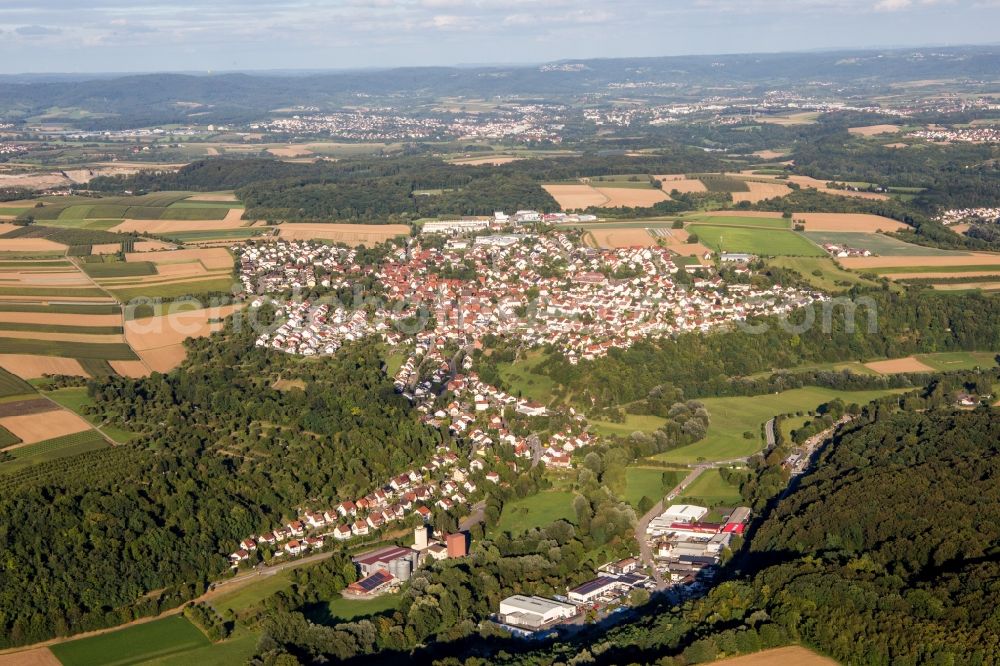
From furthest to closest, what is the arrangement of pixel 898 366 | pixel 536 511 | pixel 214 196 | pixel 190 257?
pixel 214 196 → pixel 190 257 → pixel 898 366 → pixel 536 511

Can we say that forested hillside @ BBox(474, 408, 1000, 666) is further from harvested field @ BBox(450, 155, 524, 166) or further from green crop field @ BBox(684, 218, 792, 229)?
harvested field @ BBox(450, 155, 524, 166)

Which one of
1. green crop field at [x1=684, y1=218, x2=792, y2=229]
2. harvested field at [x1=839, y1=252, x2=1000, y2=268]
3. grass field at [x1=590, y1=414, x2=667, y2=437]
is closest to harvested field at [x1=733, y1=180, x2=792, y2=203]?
green crop field at [x1=684, y1=218, x2=792, y2=229]

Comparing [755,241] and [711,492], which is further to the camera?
[755,241]

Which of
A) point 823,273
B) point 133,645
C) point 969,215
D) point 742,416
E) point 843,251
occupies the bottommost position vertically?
point 133,645

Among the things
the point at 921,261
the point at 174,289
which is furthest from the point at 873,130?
the point at 174,289

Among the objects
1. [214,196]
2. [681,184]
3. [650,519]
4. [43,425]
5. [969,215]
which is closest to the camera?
[650,519]

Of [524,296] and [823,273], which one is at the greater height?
[823,273]

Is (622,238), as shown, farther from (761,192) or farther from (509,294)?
(761,192)
